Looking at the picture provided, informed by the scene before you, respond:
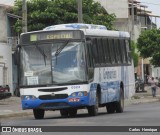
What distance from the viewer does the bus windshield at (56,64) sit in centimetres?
2408

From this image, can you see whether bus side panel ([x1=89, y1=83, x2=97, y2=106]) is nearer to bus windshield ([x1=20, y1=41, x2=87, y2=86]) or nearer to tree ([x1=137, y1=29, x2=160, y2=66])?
bus windshield ([x1=20, y1=41, x2=87, y2=86])

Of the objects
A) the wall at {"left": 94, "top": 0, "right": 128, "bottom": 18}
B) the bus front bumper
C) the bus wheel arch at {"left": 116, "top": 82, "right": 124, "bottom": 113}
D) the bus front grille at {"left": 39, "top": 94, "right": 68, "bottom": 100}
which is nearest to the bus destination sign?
the bus front grille at {"left": 39, "top": 94, "right": 68, "bottom": 100}

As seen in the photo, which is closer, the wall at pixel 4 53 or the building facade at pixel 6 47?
the wall at pixel 4 53

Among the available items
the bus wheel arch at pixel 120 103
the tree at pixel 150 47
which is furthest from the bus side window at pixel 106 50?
the tree at pixel 150 47

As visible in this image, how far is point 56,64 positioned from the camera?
24.1 metres

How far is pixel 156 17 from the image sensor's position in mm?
100625

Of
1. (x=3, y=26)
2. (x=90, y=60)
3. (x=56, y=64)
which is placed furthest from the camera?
(x=3, y=26)

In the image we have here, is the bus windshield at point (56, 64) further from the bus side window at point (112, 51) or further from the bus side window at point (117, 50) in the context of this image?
the bus side window at point (117, 50)

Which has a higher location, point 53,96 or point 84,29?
point 84,29

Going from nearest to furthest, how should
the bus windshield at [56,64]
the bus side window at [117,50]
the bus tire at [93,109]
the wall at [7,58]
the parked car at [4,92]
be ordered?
1. the bus windshield at [56,64]
2. the bus tire at [93,109]
3. the bus side window at [117,50]
4. the parked car at [4,92]
5. the wall at [7,58]

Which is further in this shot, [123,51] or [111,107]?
[123,51]

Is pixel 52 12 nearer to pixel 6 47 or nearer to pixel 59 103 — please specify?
pixel 6 47

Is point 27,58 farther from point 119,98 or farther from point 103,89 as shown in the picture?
point 119,98

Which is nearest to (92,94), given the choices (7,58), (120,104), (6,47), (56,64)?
(56,64)
